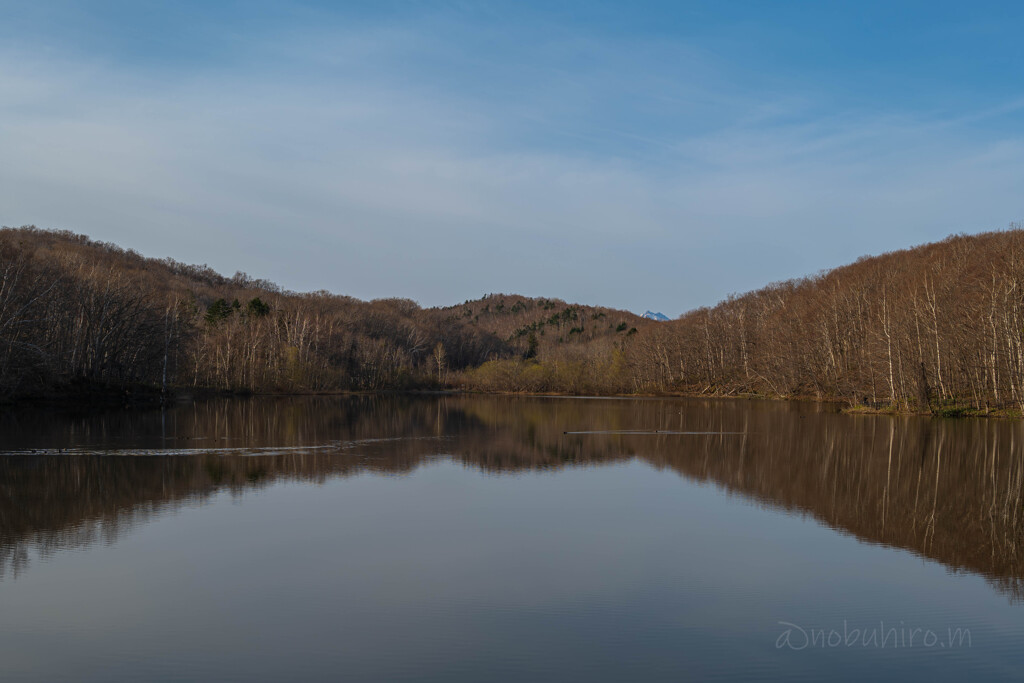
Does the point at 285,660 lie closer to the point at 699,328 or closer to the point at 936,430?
the point at 936,430

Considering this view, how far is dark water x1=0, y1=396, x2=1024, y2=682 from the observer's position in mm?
6527

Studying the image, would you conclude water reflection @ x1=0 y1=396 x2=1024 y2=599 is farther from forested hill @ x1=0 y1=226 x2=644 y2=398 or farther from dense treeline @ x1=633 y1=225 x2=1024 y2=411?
forested hill @ x1=0 y1=226 x2=644 y2=398

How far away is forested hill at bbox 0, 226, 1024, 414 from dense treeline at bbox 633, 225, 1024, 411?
0.14m

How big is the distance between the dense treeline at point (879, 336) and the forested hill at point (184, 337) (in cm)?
2119

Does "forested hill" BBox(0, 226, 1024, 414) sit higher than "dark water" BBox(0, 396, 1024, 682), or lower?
higher

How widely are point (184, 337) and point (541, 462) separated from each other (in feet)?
149

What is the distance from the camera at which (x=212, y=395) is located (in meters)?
63.6

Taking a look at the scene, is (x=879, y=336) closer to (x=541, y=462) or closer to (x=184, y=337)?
(x=541, y=462)

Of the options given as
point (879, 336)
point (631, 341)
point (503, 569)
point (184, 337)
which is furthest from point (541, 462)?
point (631, 341)

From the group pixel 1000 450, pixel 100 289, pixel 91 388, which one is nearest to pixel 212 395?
pixel 100 289

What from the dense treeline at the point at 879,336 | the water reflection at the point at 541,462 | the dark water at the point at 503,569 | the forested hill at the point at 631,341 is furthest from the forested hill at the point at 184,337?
the dark water at the point at 503,569

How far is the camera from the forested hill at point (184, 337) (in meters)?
38.6

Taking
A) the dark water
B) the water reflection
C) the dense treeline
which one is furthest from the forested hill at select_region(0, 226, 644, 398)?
the dark water

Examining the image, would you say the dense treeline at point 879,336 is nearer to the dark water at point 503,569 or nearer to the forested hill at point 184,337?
the forested hill at point 184,337
